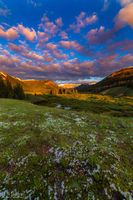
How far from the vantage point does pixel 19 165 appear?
42.8 ft

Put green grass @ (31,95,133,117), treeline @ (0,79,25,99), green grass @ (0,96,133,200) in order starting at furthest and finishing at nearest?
treeline @ (0,79,25,99), green grass @ (31,95,133,117), green grass @ (0,96,133,200)

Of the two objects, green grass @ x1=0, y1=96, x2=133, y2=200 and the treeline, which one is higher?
the treeline

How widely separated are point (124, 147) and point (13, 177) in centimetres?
1166

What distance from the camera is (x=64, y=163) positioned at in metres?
13.3

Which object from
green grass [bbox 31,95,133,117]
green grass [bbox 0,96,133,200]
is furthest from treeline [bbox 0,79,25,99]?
green grass [bbox 0,96,133,200]

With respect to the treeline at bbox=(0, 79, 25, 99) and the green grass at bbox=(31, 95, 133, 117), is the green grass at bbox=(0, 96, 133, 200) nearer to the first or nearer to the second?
the green grass at bbox=(31, 95, 133, 117)

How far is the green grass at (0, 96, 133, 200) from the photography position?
10.6 meters

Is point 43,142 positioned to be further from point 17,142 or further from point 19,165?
point 19,165

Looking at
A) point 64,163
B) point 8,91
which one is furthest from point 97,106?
point 64,163

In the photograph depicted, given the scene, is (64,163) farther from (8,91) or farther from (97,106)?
(8,91)

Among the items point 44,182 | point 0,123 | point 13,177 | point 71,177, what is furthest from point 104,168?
point 0,123

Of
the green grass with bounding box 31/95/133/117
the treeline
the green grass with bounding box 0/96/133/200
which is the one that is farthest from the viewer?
the treeline

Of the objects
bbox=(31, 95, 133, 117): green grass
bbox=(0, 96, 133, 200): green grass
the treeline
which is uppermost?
the treeline

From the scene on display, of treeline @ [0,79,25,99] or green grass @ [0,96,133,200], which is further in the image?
treeline @ [0,79,25,99]
